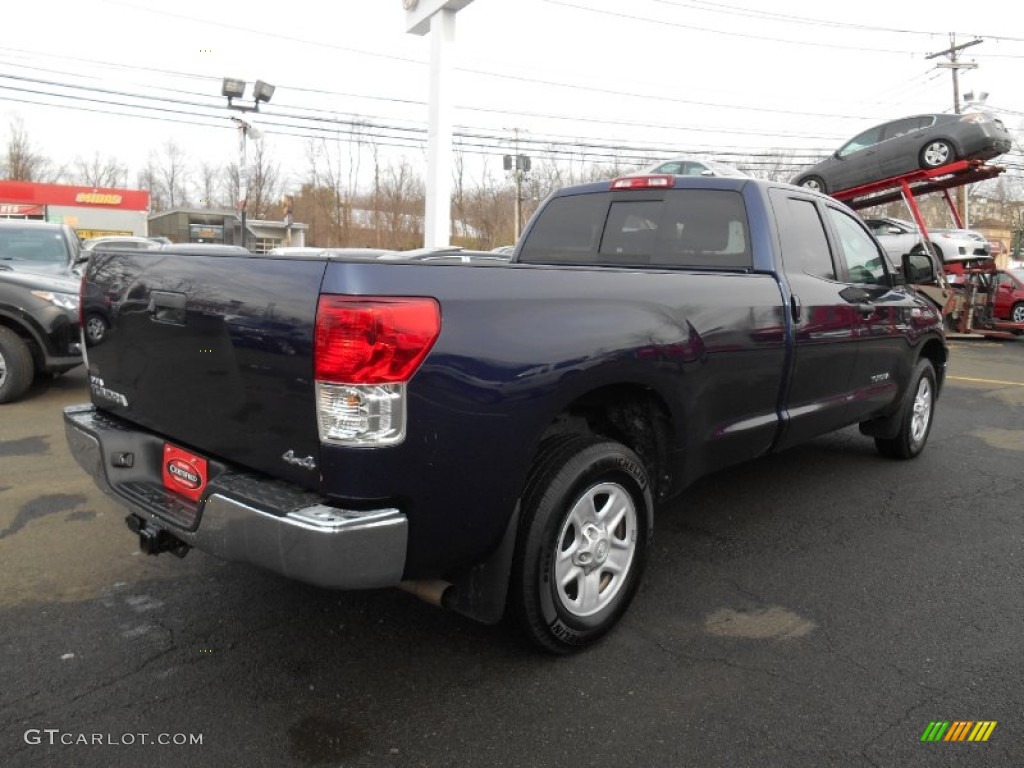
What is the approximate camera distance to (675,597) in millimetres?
3402

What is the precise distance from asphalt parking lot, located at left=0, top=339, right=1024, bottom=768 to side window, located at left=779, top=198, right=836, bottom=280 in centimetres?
149

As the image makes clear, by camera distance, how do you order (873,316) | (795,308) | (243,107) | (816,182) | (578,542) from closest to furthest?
1. (578,542)
2. (795,308)
3. (873,316)
4. (816,182)
5. (243,107)

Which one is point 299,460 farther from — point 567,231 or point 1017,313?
point 1017,313

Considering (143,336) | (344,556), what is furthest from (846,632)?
(143,336)

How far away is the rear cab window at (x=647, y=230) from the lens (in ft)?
13.2

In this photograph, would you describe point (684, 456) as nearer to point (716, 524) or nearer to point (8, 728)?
point (716, 524)

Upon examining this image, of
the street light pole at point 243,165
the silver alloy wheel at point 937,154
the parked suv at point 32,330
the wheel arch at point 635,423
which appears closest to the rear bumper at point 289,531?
the wheel arch at point 635,423

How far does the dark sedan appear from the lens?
1293cm

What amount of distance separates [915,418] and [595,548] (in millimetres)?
4006

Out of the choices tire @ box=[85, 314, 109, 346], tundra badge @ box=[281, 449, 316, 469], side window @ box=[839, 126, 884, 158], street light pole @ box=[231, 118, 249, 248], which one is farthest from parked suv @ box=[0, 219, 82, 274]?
side window @ box=[839, 126, 884, 158]

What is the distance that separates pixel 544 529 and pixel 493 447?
408 mm

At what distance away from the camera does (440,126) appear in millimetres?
18109

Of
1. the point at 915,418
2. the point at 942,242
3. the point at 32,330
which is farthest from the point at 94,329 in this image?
the point at 942,242

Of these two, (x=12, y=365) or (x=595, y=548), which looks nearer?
(x=595, y=548)
